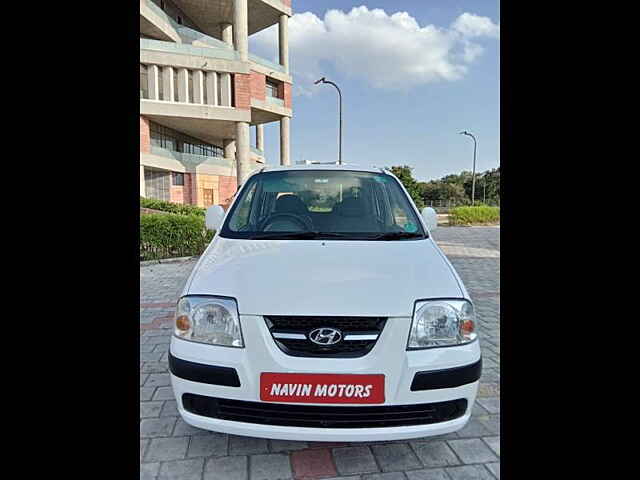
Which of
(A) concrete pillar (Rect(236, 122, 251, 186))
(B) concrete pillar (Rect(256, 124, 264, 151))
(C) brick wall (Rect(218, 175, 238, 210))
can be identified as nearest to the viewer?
(A) concrete pillar (Rect(236, 122, 251, 186))

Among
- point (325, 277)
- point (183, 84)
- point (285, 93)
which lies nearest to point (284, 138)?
point (285, 93)

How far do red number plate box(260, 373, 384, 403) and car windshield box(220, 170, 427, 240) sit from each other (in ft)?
3.38

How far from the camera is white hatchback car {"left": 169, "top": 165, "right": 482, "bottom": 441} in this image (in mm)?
1721

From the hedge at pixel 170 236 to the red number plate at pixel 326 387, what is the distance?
7482 millimetres

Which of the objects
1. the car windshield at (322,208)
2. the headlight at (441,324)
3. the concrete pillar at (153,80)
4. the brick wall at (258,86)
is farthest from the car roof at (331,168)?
the brick wall at (258,86)

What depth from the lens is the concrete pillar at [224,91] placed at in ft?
88.3

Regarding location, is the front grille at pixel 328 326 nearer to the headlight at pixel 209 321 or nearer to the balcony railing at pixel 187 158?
the headlight at pixel 209 321

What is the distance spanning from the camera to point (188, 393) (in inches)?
72.7

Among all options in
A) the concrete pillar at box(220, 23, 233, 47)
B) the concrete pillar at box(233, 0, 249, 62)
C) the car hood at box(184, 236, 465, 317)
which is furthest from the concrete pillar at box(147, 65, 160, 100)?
the car hood at box(184, 236, 465, 317)

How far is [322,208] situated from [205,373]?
165 cm

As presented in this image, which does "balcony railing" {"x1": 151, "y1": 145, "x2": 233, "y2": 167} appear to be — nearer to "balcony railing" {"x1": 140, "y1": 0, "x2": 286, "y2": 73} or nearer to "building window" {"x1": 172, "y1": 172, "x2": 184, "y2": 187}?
"building window" {"x1": 172, "y1": 172, "x2": 184, "y2": 187}
